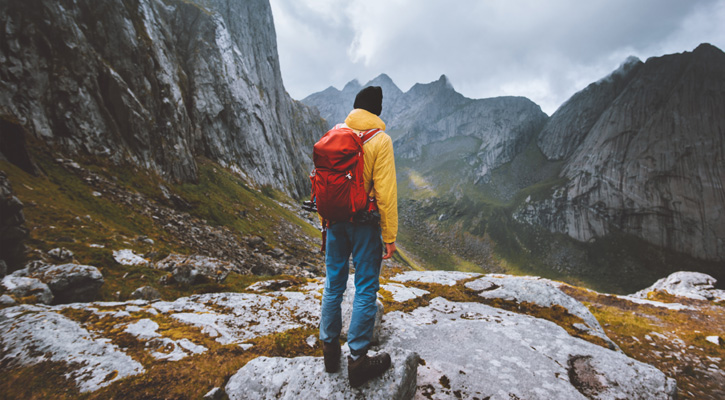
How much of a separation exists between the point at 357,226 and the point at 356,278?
874mm

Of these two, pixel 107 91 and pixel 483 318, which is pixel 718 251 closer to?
pixel 483 318

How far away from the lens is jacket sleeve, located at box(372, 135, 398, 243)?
173 inches

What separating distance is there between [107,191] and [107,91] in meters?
16.4

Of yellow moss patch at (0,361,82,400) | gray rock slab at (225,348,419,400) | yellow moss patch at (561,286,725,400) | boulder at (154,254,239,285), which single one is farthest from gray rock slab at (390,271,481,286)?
yellow moss patch at (0,361,82,400)

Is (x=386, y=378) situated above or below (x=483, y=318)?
above

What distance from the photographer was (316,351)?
228 inches

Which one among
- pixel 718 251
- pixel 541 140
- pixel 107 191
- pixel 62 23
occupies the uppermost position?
pixel 541 140

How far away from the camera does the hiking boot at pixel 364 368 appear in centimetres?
372

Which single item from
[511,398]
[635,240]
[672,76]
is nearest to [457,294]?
[511,398]

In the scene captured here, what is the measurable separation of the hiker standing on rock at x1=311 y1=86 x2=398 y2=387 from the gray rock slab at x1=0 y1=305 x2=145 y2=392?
3467 millimetres

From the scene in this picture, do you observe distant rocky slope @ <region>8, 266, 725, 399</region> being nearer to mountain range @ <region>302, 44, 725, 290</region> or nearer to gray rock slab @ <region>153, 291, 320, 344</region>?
gray rock slab @ <region>153, 291, 320, 344</region>

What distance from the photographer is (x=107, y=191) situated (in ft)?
68.8

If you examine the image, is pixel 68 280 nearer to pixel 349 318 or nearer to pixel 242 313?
pixel 242 313

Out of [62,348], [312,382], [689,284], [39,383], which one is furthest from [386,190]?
[689,284]
